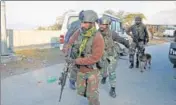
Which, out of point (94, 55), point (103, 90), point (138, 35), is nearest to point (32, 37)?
point (138, 35)

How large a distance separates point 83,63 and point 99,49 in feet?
0.92

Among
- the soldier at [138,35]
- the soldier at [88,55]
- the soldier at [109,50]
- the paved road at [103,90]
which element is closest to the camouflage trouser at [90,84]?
the soldier at [88,55]

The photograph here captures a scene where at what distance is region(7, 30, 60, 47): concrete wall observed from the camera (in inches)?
955

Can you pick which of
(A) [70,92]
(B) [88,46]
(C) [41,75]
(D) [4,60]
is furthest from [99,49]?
(D) [4,60]

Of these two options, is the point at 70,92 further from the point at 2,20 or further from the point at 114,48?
the point at 2,20

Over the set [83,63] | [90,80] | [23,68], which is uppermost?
[83,63]

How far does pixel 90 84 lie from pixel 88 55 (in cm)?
41

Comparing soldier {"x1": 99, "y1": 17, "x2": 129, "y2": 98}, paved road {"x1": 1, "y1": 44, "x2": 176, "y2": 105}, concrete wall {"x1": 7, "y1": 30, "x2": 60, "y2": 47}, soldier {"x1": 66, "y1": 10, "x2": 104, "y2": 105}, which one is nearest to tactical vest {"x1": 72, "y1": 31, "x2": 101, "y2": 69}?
soldier {"x1": 66, "y1": 10, "x2": 104, "y2": 105}

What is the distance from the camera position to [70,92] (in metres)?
6.55

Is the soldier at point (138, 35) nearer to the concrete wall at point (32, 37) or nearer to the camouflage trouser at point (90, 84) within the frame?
the camouflage trouser at point (90, 84)

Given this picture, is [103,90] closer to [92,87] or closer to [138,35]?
[92,87]

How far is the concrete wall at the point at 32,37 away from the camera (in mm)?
24266

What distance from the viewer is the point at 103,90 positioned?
6863 millimetres

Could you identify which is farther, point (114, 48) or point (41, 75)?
point (41, 75)
